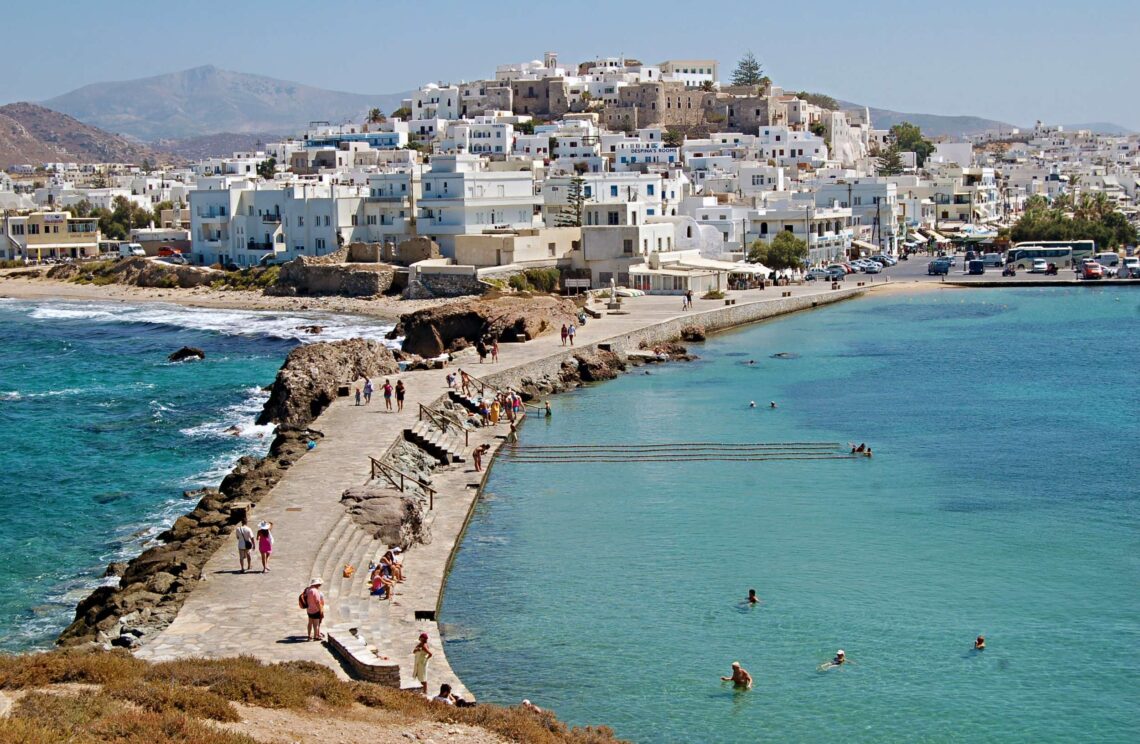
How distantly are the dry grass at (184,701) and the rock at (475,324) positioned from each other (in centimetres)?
2514

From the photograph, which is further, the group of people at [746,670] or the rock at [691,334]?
the rock at [691,334]

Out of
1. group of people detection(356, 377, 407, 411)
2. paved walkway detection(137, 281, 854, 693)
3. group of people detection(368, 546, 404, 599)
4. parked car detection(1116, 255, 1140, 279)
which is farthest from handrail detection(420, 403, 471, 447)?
parked car detection(1116, 255, 1140, 279)

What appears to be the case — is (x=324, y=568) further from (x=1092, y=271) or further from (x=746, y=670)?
(x=1092, y=271)

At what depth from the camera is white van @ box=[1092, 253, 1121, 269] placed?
6331 centimetres

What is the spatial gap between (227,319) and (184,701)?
41.6m

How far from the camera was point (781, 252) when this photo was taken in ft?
195

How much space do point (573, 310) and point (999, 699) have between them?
28065mm

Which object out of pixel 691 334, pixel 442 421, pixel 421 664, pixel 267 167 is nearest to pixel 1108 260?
pixel 691 334

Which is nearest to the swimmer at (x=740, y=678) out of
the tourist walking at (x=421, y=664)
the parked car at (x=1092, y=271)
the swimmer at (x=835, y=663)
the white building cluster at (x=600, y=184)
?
the swimmer at (x=835, y=663)

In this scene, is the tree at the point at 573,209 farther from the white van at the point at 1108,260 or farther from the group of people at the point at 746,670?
the group of people at the point at 746,670

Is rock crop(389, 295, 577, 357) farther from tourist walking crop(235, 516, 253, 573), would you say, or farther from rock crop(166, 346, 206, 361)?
tourist walking crop(235, 516, 253, 573)

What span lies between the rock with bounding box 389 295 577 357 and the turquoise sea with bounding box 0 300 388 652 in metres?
4.21

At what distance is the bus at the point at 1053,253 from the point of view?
215 feet

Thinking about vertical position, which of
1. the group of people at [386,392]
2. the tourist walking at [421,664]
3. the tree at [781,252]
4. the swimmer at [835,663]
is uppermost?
the tree at [781,252]
